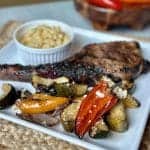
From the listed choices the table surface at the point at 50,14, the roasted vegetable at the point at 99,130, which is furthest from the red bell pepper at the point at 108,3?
the roasted vegetable at the point at 99,130

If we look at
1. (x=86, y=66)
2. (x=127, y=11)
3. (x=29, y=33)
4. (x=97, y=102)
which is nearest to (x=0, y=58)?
(x=29, y=33)

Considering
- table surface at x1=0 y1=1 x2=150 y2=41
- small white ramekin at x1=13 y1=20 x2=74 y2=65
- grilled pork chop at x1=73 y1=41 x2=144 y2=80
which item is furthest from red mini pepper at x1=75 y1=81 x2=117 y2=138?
table surface at x1=0 y1=1 x2=150 y2=41

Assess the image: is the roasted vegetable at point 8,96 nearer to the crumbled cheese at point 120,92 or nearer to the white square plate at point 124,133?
the white square plate at point 124,133

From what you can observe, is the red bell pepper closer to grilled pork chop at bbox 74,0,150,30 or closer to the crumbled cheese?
grilled pork chop at bbox 74,0,150,30

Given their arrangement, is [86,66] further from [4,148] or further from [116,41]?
[4,148]

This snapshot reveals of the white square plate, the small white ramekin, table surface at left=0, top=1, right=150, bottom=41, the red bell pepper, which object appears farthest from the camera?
table surface at left=0, top=1, right=150, bottom=41

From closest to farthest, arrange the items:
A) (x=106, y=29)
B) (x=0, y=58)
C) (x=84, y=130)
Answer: (x=84, y=130) < (x=0, y=58) < (x=106, y=29)
